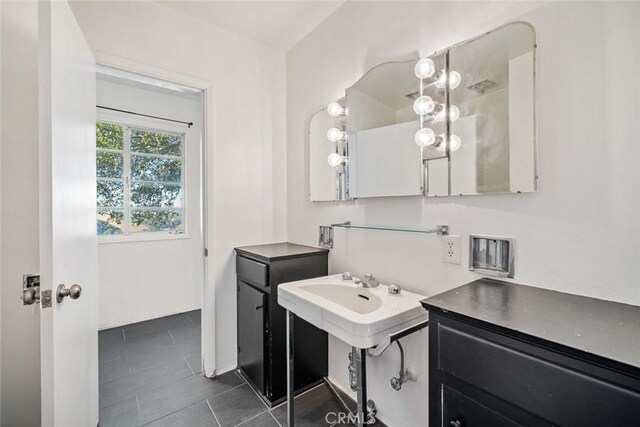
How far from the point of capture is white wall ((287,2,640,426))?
85 centimetres

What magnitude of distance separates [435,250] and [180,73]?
6.64 ft

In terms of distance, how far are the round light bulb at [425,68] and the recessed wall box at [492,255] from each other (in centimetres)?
77

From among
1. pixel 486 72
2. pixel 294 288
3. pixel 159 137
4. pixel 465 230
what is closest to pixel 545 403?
pixel 465 230

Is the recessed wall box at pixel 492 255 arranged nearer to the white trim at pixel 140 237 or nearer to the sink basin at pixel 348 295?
the sink basin at pixel 348 295

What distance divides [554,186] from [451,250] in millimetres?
452

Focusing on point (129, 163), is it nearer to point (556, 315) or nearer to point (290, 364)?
point (290, 364)

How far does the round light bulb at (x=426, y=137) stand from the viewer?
128 cm

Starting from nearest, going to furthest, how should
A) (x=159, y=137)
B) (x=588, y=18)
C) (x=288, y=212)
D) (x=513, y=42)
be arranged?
(x=588, y=18) < (x=513, y=42) < (x=288, y=212) < (x=159, y=137)

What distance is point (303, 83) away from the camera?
219 cm

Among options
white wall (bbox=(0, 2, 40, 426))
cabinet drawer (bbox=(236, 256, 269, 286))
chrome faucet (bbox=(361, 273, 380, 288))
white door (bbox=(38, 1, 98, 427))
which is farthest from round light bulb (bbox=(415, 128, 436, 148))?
white wall (bbox=(0, 2, 40, 426))

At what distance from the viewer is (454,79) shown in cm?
124

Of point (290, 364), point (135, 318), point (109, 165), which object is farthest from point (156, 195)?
point (290, 364)

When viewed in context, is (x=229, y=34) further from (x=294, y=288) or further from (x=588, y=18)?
(x=588, y=18)

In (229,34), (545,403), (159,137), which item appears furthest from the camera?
(159,137)
